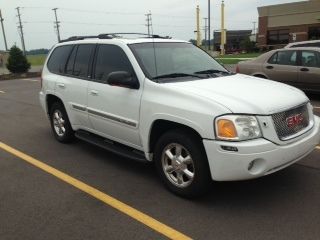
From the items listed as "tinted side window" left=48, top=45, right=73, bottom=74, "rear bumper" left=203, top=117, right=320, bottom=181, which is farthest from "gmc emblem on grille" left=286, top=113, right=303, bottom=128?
"tinted side window" left=48, top=45, right=73, bottom=74

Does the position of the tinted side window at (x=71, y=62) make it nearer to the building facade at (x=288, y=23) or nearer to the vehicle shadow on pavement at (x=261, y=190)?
A: the vehicle shadow on pavement at (x=261, y=190)

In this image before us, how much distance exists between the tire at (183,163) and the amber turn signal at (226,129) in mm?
335

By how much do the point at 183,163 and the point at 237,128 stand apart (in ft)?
2.59

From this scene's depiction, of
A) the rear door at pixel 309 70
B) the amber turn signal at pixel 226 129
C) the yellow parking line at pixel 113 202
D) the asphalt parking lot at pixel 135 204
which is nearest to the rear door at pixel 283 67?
the rear door at pixel 309 70

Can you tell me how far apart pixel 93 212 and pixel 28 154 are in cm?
273

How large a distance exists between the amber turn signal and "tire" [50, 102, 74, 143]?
3.46 metres

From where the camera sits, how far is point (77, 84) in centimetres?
618

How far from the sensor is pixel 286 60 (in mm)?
10852

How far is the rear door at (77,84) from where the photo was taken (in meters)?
6.06

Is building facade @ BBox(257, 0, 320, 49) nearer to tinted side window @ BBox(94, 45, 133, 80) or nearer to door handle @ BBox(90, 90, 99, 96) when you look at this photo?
tinted side window @ BBox(94, 45, 133, 80)

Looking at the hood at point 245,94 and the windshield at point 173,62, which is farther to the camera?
the windshield at point 173,62

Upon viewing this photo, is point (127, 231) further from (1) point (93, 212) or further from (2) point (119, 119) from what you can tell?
(2) point (119, 119)

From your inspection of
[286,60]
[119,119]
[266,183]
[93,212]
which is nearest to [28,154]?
[119,119]

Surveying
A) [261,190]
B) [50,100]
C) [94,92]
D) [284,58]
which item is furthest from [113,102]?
[284,58]
